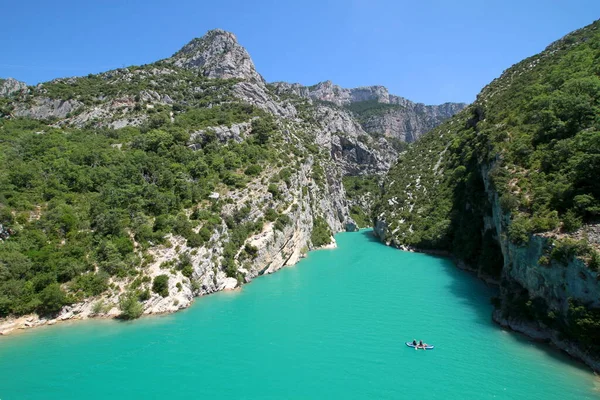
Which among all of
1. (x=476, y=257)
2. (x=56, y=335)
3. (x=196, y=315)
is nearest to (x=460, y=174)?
(x=476, y=257)

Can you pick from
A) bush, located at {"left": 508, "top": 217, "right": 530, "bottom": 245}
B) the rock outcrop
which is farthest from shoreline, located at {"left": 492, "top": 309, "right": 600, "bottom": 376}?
the rock outcrop

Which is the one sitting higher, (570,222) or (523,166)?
(523,166)

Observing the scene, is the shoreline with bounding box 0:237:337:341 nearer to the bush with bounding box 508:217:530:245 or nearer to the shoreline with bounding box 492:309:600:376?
the shoreline with bounding box 492:309:600:376

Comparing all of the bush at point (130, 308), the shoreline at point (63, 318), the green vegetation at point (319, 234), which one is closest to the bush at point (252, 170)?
the green vegetation at point (319, 234)

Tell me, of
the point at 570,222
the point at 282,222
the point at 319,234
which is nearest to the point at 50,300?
the point at 282,222

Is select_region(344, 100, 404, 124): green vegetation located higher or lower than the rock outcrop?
higher

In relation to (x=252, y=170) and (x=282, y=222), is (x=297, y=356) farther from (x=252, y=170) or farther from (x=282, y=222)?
(x=252, y=170)
